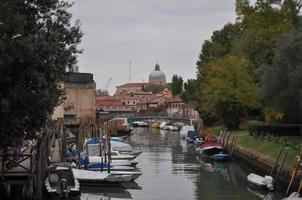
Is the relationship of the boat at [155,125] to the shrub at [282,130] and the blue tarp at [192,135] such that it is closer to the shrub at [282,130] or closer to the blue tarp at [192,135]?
the blue tarp at [192,135]

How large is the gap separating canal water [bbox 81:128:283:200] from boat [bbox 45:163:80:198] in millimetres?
2367

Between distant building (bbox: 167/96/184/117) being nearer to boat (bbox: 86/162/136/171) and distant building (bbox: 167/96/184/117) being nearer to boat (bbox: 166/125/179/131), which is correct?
boat (bbox: 166/125/179/131)

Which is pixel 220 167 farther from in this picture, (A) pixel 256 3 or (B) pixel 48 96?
(B) pixel 48 96

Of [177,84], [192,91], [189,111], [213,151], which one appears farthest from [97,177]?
Result: [177,84]

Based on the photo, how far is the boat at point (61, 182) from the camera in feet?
97.0

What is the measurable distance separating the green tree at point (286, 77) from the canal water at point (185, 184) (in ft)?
18.4

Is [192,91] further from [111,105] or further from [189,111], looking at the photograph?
[111,105]

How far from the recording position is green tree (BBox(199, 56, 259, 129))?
64.6 metres

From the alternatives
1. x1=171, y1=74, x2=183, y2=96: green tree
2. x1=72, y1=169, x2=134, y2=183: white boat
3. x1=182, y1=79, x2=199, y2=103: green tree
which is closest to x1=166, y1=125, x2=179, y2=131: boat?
x1=182, y1=79, x2=199, y2=103: green tree

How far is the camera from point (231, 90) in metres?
65.5

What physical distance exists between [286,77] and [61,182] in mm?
16085

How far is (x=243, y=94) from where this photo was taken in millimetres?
64625

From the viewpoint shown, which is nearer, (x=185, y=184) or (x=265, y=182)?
(x=265, y=182)

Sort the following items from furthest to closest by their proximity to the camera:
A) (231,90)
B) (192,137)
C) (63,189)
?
(192,137)
(231,90)
(63,189)
